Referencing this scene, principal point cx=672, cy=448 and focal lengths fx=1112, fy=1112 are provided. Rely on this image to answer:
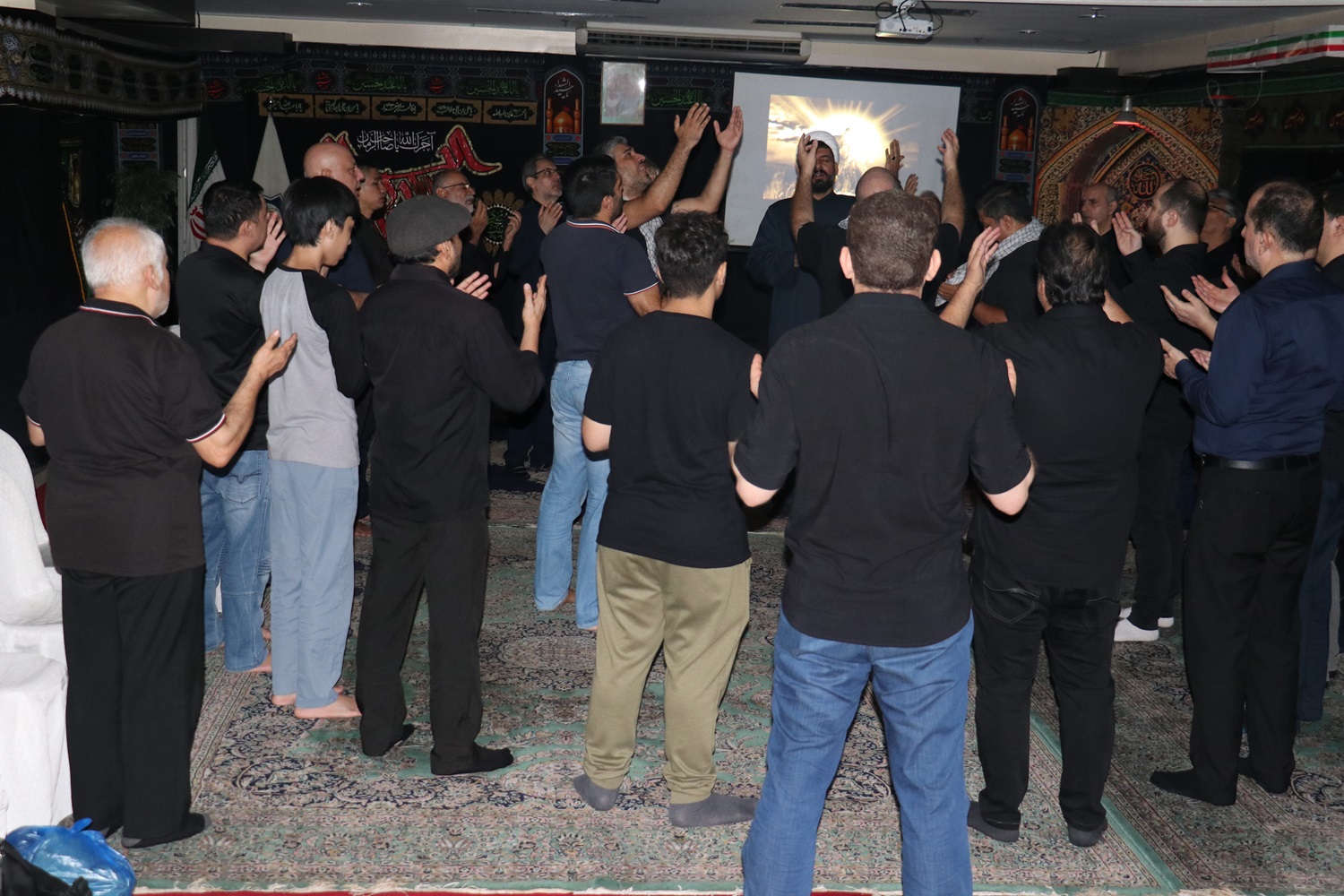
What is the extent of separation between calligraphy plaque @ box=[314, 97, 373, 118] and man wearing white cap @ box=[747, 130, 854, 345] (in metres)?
5.05

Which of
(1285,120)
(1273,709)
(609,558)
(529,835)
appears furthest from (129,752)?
(1285,120)

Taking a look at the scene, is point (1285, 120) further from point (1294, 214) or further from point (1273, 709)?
point (1273, 709)

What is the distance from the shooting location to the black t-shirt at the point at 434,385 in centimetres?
Result: 309

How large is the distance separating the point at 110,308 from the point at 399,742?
A: 1.61 metres

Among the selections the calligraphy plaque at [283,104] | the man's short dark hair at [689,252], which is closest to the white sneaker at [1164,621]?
the man's short dark hair at [689,252]

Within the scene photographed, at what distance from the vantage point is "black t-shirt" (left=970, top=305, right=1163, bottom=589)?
2783 millimetres

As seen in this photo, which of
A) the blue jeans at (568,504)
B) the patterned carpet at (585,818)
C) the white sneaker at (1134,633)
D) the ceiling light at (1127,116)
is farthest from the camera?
the ceiling light at (1127,116)

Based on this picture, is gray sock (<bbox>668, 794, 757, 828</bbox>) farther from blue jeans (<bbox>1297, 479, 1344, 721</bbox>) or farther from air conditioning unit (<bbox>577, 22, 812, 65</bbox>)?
air conditioning unit (<bbox>577, 22, 812, 65</bbox>)

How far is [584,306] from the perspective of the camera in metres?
4.23

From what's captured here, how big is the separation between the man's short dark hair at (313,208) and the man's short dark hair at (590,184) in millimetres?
1038

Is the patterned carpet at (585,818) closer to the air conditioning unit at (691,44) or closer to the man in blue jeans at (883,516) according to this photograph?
the man in blue jeans at (883,516)

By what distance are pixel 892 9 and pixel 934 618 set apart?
19.8ft

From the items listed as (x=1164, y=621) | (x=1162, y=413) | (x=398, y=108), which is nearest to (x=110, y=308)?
(x=1162, y=413)

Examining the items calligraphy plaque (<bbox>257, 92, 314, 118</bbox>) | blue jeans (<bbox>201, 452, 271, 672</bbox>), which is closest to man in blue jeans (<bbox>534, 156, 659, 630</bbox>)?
blue jeans (<bbox>201, 452, 271, 672</bbox>)
